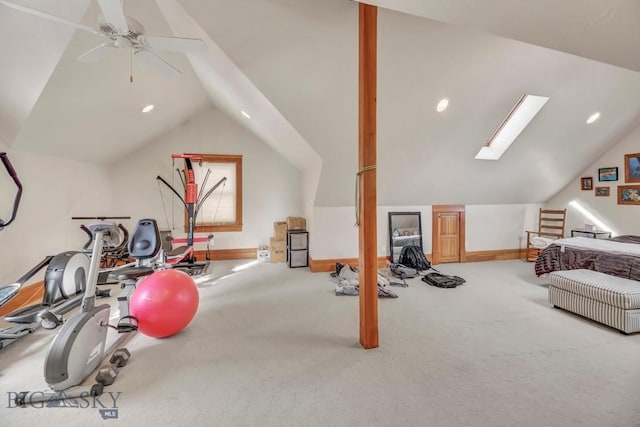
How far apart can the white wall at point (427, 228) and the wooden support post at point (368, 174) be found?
8.11 feet

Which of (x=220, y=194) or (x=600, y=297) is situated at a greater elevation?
(x=220, y=194)

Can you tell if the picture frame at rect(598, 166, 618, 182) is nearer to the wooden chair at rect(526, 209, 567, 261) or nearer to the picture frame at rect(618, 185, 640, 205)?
the picture frame at rect(618, 185, 640, 205)

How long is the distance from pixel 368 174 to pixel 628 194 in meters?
5.95

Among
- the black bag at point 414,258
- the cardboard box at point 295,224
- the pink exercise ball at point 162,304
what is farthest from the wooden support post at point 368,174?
the cardboard box at point 295,224

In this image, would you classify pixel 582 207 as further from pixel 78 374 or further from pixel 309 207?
pixel 78 374

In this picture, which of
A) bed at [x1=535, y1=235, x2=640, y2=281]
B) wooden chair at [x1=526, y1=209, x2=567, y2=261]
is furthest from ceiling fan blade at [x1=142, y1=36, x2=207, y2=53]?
wooden chair at [x1=526, y1=209, x2=567, y2=261]

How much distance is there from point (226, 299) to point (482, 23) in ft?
12.2

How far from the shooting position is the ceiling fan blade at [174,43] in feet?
7.01

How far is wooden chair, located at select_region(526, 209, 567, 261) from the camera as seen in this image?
5.33m

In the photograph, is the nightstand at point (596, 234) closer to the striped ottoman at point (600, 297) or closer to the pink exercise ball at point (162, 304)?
the striped ottoman at point (600, 297)

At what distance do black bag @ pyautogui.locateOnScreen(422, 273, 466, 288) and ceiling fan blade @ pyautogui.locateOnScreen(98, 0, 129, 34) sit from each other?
4595 millimetres

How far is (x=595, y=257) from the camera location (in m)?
3.38

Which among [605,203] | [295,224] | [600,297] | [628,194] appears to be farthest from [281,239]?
[628,194]

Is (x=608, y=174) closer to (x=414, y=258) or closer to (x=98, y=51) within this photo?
(x=414, y=258)
